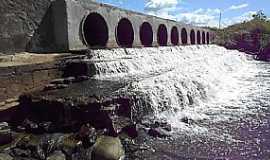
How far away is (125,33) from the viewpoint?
23.0m

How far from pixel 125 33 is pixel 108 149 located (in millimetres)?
16569

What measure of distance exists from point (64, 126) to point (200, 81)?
726 centimetres

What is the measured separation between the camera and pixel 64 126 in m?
8.23

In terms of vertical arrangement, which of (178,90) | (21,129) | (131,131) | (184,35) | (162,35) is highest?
(184,35)

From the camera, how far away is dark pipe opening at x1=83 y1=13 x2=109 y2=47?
1870 cm

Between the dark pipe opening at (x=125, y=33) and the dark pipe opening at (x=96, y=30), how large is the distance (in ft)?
8.85

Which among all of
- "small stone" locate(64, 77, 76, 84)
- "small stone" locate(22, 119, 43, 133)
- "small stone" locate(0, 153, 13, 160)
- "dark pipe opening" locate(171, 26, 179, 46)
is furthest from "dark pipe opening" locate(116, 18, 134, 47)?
"small stone" locate(0, 153, 13, 160)

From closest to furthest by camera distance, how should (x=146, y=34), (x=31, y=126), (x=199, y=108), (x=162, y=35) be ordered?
(x=31, y=126)
(x=199, y=108)
(x=146, y=34)
(x=162, y=35)

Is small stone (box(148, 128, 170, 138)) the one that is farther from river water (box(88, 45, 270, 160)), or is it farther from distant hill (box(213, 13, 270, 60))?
distant hill (box(213, 13, 270, 60))

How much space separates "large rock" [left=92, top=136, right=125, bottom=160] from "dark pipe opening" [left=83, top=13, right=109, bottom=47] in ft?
38.4

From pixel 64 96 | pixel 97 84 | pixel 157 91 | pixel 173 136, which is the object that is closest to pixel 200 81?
pixel 157 91

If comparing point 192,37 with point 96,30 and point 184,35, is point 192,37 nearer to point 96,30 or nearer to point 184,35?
point 184,35

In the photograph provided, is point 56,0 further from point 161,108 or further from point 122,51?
point 161,108

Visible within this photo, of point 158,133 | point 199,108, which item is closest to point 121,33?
point 199,108
